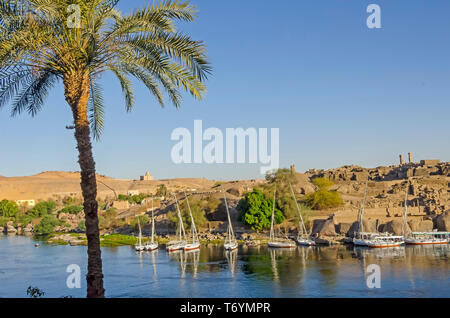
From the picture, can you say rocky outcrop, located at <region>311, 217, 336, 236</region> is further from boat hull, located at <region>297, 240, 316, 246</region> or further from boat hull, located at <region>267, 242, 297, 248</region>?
boat hull, located at <region>267, 242, 297, 248</region>

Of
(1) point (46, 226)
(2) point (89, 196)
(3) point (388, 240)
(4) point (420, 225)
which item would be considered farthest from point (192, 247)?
(2) point (89, 196)

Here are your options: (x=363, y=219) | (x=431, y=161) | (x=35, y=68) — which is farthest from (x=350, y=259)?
(x=431, y=161)

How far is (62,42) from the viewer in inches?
340

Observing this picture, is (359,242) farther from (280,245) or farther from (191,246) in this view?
(191,246)

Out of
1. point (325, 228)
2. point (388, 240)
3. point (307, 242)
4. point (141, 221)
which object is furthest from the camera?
point (141, 221)

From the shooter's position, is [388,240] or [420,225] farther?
[420,225]

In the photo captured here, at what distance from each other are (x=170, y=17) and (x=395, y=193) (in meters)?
51.5

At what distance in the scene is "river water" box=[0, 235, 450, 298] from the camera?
23578 mm

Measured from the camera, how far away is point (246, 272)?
2909cm

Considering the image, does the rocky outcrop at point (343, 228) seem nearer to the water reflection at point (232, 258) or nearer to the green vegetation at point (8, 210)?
the water reflection at point (232, 258)

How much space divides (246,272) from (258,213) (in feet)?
61.7

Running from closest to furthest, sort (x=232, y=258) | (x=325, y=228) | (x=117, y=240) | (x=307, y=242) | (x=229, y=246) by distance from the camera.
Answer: (x=232, y=258) < (x=229, y=246) < (x=307, y=242) < (x=325, y=228) < (x=117, y=240)

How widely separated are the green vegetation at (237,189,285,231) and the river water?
6.48m

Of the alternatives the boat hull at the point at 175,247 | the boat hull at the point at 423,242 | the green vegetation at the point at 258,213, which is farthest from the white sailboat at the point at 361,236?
the boat hull at the point at 175,247
